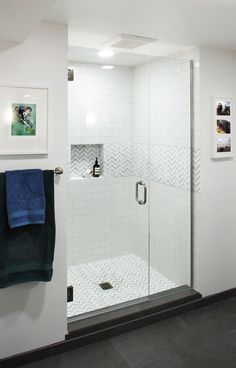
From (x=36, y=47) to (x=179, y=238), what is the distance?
2.09 metres

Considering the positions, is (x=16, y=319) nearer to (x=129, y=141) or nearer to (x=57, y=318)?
(x=57, y=318)

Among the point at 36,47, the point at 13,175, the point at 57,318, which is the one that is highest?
the point at 36,47

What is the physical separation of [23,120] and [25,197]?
51 cm

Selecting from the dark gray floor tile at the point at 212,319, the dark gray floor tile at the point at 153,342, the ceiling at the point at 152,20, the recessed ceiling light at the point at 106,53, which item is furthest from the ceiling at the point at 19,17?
the dark gray floor tile at the point at 212,319

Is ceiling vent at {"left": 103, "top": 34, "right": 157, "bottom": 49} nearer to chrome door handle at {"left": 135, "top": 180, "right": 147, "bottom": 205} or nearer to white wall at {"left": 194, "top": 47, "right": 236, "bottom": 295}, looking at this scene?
white wall at {"left": 194, "top": 47, "right": 236, "bottom": 295}

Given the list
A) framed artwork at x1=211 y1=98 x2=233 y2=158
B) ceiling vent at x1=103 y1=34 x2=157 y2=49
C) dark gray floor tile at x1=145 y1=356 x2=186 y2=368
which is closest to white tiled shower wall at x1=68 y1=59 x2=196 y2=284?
framed artwork at x1=211 y1=98 x2=233 y2=158

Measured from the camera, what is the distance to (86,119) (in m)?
3.68

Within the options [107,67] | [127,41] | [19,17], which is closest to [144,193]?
[107,67]

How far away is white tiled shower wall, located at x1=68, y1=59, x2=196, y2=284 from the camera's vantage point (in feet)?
10.6

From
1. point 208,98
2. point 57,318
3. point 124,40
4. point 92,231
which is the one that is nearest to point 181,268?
point 92,231

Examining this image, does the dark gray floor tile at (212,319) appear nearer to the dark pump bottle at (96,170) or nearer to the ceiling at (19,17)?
the dark pump bottle at (96,170)

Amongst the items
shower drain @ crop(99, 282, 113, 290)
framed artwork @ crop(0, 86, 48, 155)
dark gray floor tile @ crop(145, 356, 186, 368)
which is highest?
framed artwork @ crop(0, 86, 48, 155)

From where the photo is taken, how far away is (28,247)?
2.30 m

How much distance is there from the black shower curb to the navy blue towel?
37.2 inches
